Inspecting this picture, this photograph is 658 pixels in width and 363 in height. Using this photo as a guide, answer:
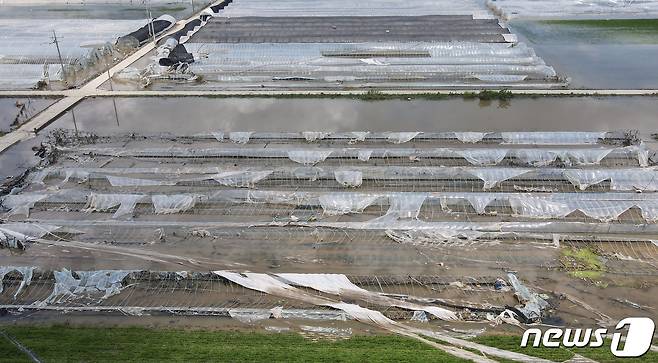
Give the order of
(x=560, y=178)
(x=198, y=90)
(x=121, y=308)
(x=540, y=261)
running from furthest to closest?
(x=198, y=90), (x=560, y=178), (x=540, y=261), (x=121, y=308)

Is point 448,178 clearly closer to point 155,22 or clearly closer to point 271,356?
point 271,356

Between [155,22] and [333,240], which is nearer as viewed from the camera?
[333,240]

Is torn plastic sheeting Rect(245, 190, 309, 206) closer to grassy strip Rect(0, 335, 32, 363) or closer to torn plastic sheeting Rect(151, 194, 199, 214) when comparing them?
torn plastic sheeting Rect(151, 194, 199, 214)

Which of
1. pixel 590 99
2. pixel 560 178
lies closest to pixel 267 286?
pixel 560 178

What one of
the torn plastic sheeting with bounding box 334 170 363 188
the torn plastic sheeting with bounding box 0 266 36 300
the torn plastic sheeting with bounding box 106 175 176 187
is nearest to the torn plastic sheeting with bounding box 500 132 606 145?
the torn plastic sheeting with bounding box 334 170 363 188

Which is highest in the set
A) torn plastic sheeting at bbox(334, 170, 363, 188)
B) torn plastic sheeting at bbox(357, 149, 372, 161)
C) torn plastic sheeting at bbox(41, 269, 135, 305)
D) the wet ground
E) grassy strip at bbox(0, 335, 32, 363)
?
the wet ground

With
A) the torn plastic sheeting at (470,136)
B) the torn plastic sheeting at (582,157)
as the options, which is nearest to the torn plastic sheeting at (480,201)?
the torn plastic sheeting at (582,157)

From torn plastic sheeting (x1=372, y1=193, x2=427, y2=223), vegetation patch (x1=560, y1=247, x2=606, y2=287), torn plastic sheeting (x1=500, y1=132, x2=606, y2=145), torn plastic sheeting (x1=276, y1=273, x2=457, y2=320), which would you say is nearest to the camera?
torn plastic sheeting (x1=276, y1=273, x2=457, y2=320)

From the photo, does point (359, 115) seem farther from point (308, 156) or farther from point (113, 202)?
point (113, 202)
